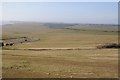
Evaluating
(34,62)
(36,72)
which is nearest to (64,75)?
(36,72)

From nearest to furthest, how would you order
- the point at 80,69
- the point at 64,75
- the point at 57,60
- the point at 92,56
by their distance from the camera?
the point at 64,75 → the point at 80,69 → the point at 57,60 → the point at 92,56

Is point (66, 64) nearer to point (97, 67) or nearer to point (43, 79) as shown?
point (97, 67)

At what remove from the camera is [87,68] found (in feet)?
77.4

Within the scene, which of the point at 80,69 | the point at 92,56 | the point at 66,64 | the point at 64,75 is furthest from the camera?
the point at 92,56

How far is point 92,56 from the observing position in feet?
98.7

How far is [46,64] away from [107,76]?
645cm

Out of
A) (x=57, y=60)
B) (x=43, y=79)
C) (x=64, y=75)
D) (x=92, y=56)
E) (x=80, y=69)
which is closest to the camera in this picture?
(x=43, y=79)

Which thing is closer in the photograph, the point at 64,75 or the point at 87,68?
the point at 64,75

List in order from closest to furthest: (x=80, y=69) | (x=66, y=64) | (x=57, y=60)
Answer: (x=80, y=69) → (x=66, y=64) → (x=57, y=60)

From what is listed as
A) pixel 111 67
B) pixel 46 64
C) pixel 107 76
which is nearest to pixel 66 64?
pixel 46 64

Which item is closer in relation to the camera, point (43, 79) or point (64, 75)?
point (43, 79)

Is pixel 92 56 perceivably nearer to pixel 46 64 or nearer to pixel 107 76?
pixel 46 64

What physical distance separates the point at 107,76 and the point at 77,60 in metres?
7.33

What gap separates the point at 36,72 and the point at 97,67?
4982 mm
